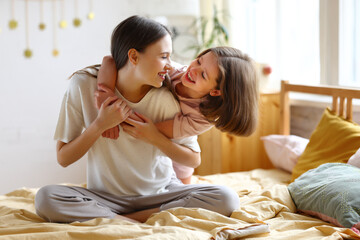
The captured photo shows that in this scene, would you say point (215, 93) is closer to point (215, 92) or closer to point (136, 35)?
point (215, 92)

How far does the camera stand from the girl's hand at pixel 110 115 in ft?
5.29

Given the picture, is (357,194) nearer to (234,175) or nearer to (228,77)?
(228,77)

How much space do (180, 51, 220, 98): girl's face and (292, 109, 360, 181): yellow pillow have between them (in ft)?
2.18

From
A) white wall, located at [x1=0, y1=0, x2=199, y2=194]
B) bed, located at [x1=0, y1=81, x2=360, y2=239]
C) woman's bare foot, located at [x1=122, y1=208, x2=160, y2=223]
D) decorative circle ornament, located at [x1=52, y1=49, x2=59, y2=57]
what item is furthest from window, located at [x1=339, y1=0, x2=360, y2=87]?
decorative circle ornament, located at [x1=52, y1=49, x2=59, y2=57]

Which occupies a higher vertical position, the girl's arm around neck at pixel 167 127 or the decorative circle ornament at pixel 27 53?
the decorative circle ornament at pixel 27 53

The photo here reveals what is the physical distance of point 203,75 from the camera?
1.64 m

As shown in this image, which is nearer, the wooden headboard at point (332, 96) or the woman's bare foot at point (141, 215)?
the woman's bare foot at point (141, 215)

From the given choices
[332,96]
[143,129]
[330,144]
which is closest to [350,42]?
[332,96]

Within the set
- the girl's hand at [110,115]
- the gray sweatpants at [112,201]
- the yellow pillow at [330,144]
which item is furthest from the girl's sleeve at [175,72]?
the yellow pillow at [330,144]

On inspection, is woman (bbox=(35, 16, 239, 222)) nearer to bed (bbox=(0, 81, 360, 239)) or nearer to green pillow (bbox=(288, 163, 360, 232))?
bed (bbox=(0, 81, 360, 239))

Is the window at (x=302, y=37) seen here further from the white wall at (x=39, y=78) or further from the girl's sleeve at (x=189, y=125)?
the girl's sleeve at (x=189, y=125)

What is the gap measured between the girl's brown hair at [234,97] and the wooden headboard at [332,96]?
69 centimetres

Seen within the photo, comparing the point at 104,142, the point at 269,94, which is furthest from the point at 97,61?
the point at 104,142

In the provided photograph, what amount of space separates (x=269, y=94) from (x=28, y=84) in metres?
1.52
